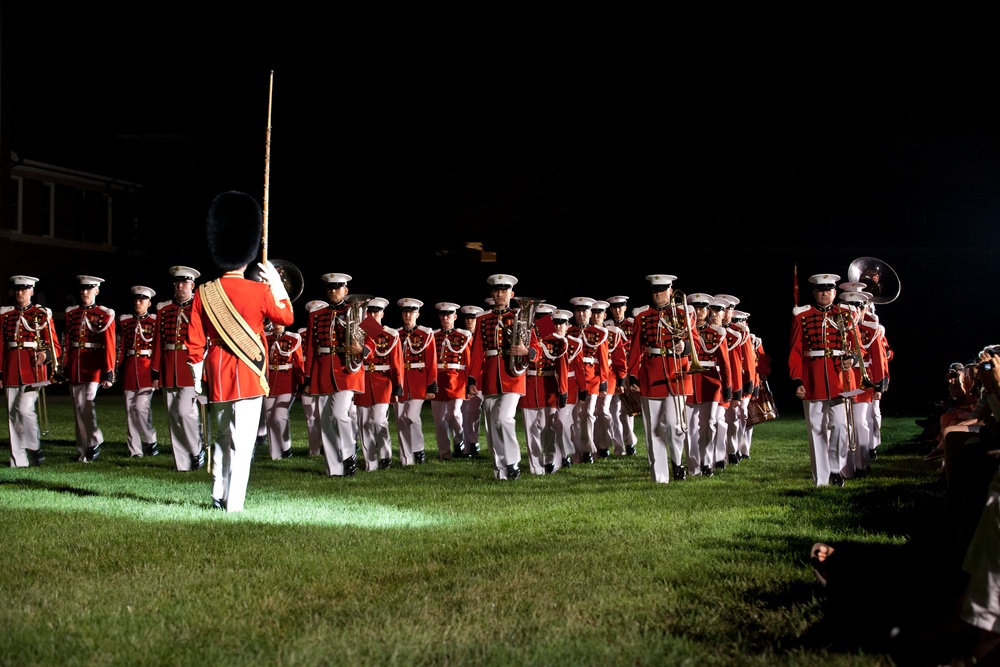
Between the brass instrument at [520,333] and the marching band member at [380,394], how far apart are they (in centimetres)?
233

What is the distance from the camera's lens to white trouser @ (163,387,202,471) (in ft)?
45.1

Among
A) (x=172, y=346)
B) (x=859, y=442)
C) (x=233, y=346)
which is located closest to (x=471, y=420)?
(x=172, y=346)

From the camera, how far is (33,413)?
1371 centimetres

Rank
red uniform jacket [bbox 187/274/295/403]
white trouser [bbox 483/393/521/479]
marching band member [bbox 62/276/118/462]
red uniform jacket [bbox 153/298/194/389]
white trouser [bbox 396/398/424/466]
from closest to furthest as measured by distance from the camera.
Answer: red uniform jacket [bbox 187/274/295/403] < white trouser [bbox 483/393/521/479] < red uniform jacket [bbox 153/298/194/389] < marching band member [bbox 62/276/118/462] < white trouser [bbox 396/398/424/466]

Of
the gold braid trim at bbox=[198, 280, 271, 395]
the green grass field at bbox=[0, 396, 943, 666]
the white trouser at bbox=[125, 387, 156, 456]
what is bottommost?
the green grass field at bbox=[0, 396, 943, 666]

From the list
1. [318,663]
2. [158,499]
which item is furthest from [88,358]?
[318,663]

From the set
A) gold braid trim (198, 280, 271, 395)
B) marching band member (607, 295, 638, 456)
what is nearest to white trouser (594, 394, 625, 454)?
marching band member (607, 295, 638, 456)

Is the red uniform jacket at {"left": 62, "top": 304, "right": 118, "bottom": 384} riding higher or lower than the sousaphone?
lower

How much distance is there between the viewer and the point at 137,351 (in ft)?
53.1

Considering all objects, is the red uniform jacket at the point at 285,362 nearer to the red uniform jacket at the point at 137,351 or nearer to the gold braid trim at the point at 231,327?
the red uniform jacket at the point at 137,351

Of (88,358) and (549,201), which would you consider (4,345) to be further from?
(549,201)

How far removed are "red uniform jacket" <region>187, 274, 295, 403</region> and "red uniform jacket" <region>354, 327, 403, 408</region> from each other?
5.28 metres

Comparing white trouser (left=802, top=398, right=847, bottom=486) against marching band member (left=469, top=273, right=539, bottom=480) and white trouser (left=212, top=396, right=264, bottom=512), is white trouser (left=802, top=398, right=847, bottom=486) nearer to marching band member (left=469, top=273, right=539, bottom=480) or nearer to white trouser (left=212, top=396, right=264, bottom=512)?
marching band member (left=469, top=273, right=539, bottom=480)

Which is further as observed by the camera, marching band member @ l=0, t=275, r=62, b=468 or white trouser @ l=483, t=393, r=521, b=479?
marching band member @ l=0, t=275, r=62, b=468
